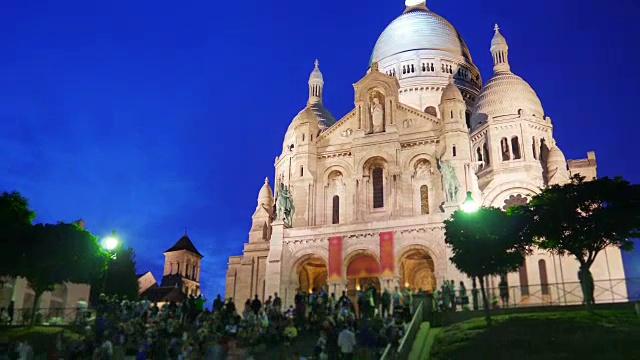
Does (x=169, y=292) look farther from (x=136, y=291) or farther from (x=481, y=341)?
(x=481, y=341)

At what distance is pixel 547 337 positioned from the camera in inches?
904

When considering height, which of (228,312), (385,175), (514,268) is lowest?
(228,312)

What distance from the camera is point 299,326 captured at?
28172mm

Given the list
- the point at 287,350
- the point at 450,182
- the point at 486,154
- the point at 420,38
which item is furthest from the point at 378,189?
the point at 420,38

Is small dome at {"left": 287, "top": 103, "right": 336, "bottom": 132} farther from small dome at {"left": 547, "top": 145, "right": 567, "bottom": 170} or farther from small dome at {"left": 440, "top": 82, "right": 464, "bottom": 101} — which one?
small dome at {"left": 547, "top": 145, "right": 567, "bottom": 170}

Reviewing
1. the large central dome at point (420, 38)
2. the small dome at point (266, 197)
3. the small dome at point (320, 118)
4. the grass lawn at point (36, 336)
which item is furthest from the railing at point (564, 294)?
the large central dome at point (420, 38)

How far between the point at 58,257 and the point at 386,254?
2116cm

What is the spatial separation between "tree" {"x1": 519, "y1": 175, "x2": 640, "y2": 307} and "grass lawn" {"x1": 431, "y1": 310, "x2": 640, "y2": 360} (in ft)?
15.5

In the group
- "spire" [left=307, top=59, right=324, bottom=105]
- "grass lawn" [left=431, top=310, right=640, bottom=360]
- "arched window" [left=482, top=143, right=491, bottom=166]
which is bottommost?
"grass lawn" [left=431, top=310, right=640, bottom=360]

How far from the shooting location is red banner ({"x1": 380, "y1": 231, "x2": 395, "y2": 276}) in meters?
41.6

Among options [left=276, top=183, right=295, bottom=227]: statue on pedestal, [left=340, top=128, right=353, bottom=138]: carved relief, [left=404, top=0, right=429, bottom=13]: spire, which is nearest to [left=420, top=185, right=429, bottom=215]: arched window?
[left=340, top=128, right=353, bottom=138]: carved relief

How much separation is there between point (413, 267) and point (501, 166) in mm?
11764

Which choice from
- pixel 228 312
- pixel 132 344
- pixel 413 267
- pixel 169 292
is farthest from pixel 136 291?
pixel 132 344

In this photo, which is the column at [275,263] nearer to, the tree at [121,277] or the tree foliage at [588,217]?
the tree foliage at [588,217]
